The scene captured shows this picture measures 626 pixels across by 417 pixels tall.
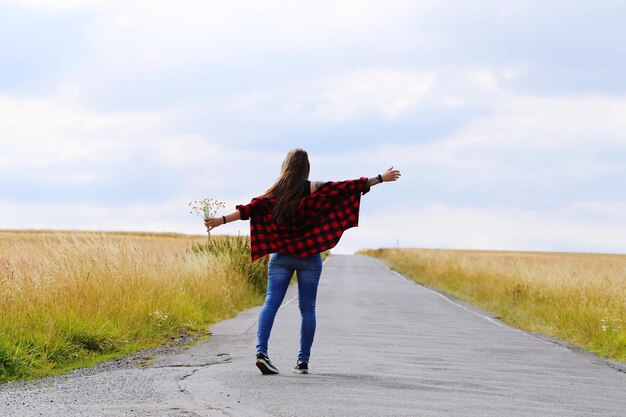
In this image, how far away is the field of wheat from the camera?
9727mm

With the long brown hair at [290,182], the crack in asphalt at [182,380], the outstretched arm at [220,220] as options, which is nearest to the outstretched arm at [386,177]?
the long brown hair at [290,182]

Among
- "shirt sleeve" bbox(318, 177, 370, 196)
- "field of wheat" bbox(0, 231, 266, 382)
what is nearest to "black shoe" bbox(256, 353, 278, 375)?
"shirt sleeve" bbox(318, 177, 370, 196)

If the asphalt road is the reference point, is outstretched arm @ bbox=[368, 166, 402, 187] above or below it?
above

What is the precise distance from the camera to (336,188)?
8.45 m

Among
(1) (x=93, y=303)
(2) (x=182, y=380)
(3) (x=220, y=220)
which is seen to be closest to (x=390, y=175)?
(3) (x=220, y=220)

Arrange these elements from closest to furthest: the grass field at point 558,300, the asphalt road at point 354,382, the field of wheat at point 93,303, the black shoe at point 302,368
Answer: the asphalt road at point 354,382
the black shoe at point 302,368
the field of wheat at point 93,303
the grass field at point 558,300

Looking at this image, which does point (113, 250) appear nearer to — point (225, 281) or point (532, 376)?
point (225, 281)

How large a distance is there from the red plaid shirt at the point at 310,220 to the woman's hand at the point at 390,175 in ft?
0.78

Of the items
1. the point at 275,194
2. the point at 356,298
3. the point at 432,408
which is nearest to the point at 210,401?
the point at 432,408

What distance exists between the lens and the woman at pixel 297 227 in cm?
818

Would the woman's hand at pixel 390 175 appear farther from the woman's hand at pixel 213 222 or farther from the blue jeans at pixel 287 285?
the woman's hand at pixel 213 222

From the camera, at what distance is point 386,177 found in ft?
27.4

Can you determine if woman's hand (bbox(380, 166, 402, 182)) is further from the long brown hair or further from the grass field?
the grass field

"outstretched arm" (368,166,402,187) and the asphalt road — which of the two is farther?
"outstretched arm" (368,166,402,187)
